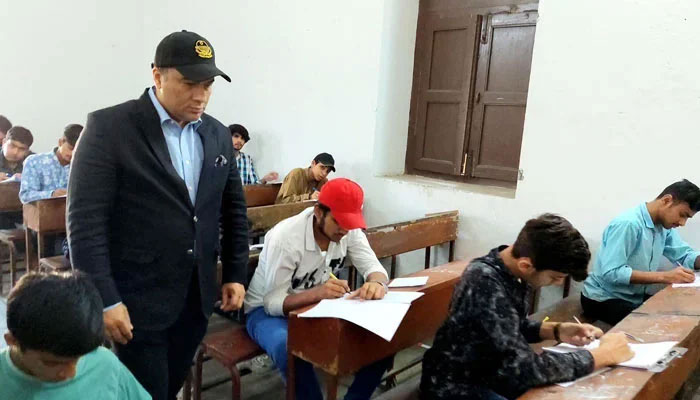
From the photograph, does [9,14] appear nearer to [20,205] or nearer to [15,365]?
[20,205]

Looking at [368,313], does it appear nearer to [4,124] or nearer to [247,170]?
[247,170]

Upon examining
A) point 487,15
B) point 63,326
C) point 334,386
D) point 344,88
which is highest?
point 487,15

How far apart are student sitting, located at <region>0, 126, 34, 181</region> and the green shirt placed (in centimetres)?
368

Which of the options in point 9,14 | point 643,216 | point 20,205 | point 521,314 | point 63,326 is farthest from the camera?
point 9,14

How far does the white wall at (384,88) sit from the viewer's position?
2.81 m

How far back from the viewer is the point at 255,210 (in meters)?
3.30

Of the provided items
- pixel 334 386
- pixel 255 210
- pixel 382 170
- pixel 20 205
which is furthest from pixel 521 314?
pixel 20 205

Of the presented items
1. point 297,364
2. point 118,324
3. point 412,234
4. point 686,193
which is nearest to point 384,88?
point 412,234

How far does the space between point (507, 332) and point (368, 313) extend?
49 centimetres

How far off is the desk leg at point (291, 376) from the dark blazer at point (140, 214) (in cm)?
43

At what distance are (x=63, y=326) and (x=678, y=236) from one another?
2911 millimetres

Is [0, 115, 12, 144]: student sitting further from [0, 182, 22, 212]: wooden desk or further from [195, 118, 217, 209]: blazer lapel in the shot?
[195, 118, 217, 209]: blazer lapel

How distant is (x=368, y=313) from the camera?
5.80ft

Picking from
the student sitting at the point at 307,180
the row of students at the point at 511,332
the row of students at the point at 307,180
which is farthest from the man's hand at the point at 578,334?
the student sitting at the point at 307,180
